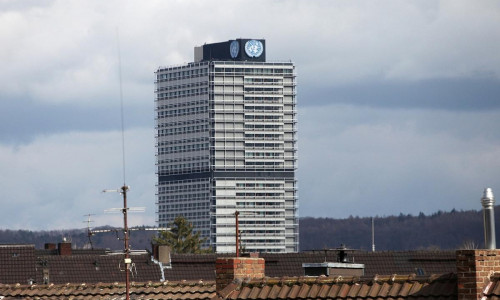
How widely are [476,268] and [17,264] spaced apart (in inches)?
4142

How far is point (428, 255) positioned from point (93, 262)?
33204 millimetres

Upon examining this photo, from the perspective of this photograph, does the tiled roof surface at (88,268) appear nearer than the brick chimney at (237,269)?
No

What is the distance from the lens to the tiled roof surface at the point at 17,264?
128 meters

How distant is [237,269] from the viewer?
37.0 m

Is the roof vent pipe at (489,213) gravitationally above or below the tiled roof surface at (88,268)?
above

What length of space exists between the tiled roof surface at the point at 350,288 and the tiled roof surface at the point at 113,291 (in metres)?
6.59

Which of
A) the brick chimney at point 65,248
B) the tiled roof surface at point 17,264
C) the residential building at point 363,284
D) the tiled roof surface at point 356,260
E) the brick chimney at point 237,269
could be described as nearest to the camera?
the residential building at point 363,284

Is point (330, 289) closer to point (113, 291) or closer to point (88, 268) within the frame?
point (113, 291)

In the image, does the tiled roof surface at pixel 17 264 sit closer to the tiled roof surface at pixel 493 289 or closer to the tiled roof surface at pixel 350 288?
the tiled roof surface at pixel 350 288

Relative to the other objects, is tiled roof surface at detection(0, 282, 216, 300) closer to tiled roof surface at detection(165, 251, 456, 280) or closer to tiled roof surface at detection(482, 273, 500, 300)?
tiled roof surface at detection(482, 273, 500, 300)

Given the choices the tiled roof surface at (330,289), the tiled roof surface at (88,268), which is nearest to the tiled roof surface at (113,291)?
the tiled roof surface at (330,289)

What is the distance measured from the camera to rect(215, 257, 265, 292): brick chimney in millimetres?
37000

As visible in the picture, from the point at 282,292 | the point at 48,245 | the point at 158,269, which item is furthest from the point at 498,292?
the point at 48,245

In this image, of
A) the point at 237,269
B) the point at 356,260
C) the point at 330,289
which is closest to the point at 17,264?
the point at 356,260
